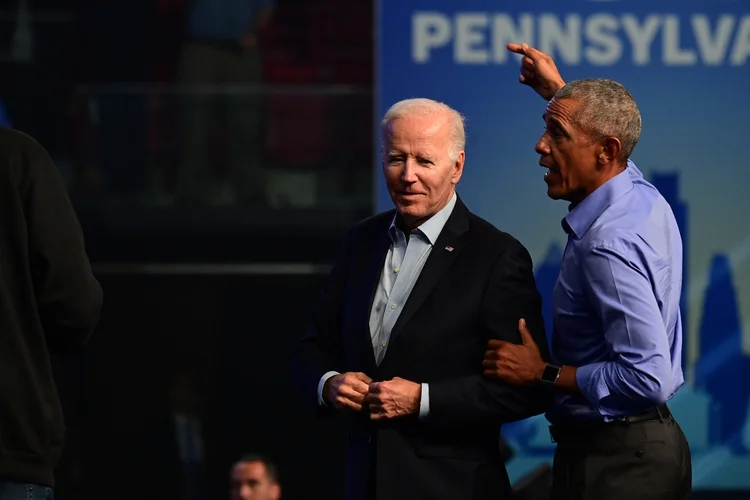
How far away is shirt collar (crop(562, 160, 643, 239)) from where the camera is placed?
2.66 meters

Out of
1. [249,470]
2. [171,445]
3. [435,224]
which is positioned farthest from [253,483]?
[435,224]

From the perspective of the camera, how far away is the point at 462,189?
540cm

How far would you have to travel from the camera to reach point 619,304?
8.35 feet

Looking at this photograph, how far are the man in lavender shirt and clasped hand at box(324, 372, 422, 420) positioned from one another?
6.5 inches

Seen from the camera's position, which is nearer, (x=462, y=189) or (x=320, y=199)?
(x=462, y=189)

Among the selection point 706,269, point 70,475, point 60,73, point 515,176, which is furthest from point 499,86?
point 70,475

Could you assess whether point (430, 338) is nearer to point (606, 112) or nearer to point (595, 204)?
point (595, 204)

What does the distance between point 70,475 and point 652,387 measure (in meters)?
4.67

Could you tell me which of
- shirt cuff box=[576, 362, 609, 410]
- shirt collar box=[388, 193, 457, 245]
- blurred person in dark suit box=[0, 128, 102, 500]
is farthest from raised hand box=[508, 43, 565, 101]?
blurred person in dark suit box=[0, 128, 102, 500]

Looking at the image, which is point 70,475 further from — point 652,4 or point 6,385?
point 6,385

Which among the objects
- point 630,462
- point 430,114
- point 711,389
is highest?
point 430,114

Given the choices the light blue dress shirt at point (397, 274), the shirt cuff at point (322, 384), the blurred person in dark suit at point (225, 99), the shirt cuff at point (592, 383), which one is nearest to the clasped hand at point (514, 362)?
the shirt cuff at point (592, 383)

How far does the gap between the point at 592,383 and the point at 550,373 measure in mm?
111

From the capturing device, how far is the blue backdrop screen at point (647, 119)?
5383mm
